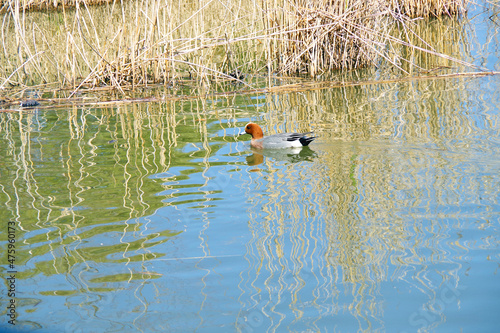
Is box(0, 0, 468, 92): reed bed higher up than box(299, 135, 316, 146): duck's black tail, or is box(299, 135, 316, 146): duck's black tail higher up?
box(0, 0, 468, 92): reed bed

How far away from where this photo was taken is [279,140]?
6.25m

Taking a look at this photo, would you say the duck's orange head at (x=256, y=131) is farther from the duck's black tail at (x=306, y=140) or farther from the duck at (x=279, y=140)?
the duck's black tail at (x=306, y=140)

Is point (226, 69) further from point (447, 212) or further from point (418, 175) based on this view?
point (447, 212)

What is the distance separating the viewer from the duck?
19.9 feet

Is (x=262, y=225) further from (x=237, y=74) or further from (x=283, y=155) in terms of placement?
(x=237, y=74)

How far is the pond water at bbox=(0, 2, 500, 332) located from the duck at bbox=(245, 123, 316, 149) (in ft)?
0.33

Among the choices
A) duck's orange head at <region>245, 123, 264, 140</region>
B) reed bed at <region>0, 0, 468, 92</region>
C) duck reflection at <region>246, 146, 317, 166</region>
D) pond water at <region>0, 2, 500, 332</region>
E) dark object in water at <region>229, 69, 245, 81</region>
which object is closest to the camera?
pond water at <region>0, 2, 500, 332</region>

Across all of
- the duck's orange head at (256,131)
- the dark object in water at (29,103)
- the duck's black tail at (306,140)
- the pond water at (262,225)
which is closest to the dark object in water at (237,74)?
the pond water at (262,225)

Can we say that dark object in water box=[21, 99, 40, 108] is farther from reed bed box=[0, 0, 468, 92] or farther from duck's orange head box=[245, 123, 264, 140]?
duck's orange head box=[245, 123, 264, 140]

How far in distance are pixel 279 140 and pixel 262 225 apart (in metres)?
2.07

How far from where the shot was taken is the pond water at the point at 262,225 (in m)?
3.26

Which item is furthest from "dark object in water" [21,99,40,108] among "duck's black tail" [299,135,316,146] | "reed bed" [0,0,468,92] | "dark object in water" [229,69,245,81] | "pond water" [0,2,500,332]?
"duck's black tail" [299,135,316,146]

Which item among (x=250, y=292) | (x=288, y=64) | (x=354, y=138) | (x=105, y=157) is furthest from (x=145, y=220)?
(x=288, y=64)

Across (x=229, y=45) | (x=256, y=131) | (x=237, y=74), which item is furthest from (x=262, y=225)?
(x=237, y=74)
